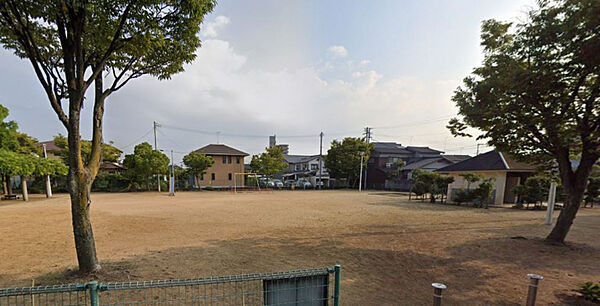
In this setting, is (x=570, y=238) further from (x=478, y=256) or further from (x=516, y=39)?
(x=516, y=39)

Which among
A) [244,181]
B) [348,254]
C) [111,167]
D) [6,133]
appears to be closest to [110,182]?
[111,167]

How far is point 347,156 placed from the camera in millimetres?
35594

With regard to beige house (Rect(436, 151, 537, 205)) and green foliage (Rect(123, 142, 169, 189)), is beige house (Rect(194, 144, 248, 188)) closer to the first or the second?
green foliage (Rect(123, 142, 169, 189))

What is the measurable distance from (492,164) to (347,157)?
18477mm

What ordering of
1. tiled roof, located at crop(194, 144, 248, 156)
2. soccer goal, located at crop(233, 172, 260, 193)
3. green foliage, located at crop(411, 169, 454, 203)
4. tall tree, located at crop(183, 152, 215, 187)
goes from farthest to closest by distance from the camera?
soccer goal, located at crop(233, 172, 260, 193) → tiled roof, located at crop(194, 144, 248, 156) → tall tree, located at crop(183, 152, 215, 187) → green foliage, located at crop(411, 169, 454, 203)

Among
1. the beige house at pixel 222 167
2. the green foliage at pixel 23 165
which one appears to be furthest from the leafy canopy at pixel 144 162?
the beige house at pixel 222 167

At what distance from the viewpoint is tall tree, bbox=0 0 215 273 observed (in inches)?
156

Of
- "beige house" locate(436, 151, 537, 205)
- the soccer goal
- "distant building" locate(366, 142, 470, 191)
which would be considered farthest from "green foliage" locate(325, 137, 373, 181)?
"beige house" locate(436, 151, 537, 205)

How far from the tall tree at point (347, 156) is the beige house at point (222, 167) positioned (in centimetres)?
1294

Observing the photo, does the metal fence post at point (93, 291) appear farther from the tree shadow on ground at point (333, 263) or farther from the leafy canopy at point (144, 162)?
the leafy canopy at point (144, 162)

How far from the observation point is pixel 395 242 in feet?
23.6

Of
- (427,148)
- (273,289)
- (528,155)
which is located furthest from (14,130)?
(427,148)

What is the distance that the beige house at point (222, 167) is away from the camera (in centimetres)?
3419

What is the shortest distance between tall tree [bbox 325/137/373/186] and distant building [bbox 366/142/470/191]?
3550 millimetres
